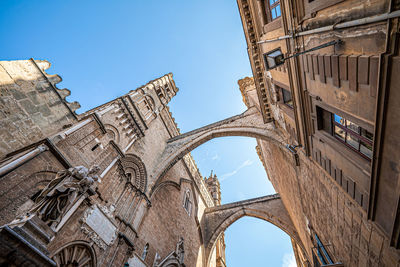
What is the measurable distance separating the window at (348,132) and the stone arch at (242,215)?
1335 centimetres

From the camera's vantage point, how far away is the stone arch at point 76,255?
5.23 metres

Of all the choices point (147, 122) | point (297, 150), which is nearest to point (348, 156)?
point (297, 150)

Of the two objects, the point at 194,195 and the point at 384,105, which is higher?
the point at 384,105

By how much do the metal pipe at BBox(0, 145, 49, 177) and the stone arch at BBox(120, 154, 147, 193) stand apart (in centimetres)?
455

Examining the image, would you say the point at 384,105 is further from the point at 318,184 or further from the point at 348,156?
the point at 318,184

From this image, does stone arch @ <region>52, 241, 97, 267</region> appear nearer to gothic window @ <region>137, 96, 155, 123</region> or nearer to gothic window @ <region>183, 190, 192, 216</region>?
gothic window @ <region>137, 96, 155, 123</region>

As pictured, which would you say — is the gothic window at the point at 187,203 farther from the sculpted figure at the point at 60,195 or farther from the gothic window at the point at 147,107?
the sculpted figure at the point at 60,195

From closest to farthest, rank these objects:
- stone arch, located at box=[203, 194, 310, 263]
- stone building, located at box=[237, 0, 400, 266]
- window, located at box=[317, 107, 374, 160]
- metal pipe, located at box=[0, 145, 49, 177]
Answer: stone building, located at box=[237, 0, 400, 266] < window, located at box=[317, 107, 374, 160] < metal pipe, located at box=[0, 145, 49, 177] < stone arch, located at box=[203, 194, 310, 263]

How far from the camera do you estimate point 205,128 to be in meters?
13.8

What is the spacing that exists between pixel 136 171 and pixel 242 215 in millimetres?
11103

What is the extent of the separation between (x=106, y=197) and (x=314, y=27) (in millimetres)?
8672

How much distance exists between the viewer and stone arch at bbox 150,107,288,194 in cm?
1151

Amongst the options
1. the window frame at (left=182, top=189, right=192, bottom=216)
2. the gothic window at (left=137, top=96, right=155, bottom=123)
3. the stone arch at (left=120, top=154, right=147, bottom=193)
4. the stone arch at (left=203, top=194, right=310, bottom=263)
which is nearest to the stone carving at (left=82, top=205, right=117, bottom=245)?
the stone arch at (left=120, top=154, right=147, bottom=193)

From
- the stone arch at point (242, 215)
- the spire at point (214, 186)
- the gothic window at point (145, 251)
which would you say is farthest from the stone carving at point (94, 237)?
the spire at point (214, 186)
